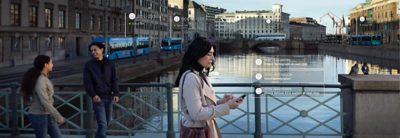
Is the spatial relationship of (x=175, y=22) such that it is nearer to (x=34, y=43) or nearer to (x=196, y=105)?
(x=34, y=43)

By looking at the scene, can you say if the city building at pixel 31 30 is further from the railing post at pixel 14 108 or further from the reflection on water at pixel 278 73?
the railing post at pixel 14 108

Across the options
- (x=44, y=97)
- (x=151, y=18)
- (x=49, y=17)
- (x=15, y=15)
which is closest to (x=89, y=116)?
(x=44, y=97)

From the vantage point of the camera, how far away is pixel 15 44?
46219 millimetres

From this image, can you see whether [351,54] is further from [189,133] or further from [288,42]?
[189,133]

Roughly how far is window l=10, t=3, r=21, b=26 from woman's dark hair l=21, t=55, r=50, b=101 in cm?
4184

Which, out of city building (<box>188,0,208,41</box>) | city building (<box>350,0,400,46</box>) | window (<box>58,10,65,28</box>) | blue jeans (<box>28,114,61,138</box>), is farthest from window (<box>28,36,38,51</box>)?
city building (<box>188,0,208,41</box>)

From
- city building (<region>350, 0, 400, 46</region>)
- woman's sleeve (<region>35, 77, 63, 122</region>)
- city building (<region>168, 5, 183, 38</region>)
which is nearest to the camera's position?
woman's sleeve (<region>35, 77, 63, 122</region>)

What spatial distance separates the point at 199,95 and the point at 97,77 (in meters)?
3.65

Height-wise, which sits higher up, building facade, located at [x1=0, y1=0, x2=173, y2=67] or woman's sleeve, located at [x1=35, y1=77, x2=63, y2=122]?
building facade, located at [x1=0, y1=0, x2=173, y2=67]

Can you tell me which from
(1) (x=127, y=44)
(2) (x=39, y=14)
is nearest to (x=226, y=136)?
(2) (x=39, y=14)

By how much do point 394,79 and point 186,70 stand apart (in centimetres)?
515

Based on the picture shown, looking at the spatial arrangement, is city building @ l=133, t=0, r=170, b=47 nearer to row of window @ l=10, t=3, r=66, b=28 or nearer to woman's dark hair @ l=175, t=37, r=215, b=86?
row of window @ l=10, t=3, r=66, b=28

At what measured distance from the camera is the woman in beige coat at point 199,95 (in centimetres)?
439

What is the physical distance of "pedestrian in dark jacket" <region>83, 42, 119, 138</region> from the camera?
25.4 feet
